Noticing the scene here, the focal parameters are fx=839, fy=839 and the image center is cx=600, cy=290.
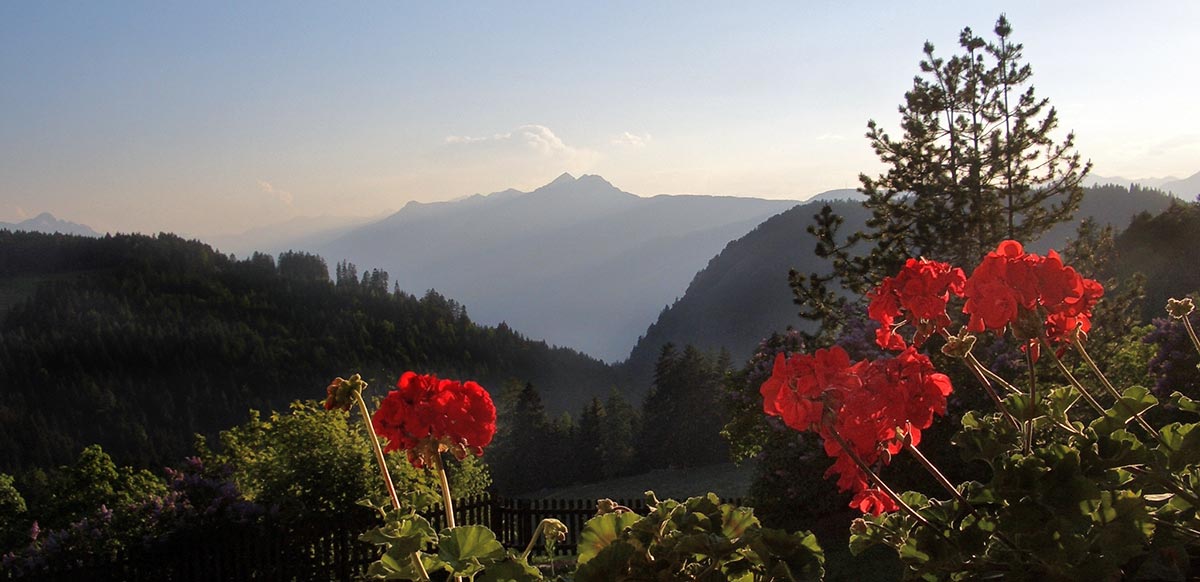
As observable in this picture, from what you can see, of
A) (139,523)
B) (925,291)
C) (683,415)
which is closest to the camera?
(925,291)

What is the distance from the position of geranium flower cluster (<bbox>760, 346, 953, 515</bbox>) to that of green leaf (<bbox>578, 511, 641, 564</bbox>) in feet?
1.50

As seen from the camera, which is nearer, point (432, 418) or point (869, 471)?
point (869, 471)

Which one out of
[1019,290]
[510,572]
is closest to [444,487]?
[510,572]

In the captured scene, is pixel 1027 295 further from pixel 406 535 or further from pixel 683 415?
pixel 683 415

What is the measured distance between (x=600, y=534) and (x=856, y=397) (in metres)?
0.70

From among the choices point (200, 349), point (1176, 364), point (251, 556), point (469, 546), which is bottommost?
point (200, 349)

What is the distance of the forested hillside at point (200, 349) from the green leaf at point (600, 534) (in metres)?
59.3

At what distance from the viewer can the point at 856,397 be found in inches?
79.7

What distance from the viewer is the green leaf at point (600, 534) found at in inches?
74.9

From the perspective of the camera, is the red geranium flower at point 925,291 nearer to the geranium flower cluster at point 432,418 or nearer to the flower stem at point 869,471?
the flower stem at point 869,471

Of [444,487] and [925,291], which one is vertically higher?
[925,291]

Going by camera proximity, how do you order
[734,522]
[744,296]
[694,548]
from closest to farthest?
[694,548], [734,522], [744,296]

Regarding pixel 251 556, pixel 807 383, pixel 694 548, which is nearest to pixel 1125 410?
pixel 807 383

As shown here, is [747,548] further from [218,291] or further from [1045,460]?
[218,291]
